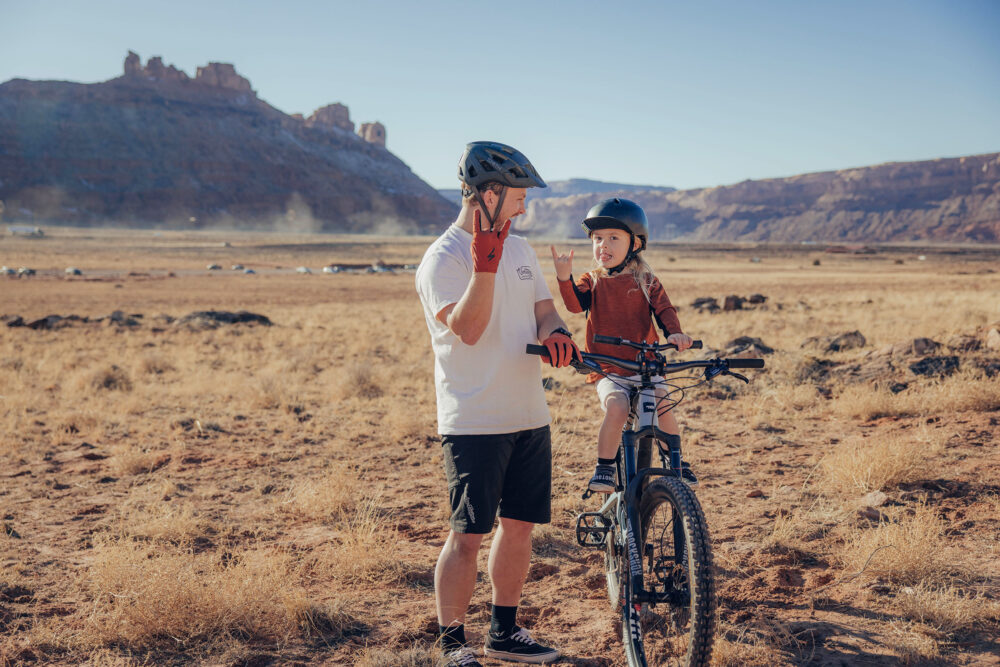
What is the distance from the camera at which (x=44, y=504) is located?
5.87 meters

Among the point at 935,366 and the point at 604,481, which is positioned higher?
the point at 604,481

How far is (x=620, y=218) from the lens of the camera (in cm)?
364

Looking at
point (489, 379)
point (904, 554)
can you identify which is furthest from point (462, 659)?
point (904, 554)

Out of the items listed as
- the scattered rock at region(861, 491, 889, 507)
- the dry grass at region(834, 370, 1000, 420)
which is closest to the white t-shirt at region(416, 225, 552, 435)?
the scattered rock at region(861, 491, 889, 507)

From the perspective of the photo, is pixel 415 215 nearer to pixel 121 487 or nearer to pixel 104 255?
pixel 104 255

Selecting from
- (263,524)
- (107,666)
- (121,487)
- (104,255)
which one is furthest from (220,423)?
(104,255)

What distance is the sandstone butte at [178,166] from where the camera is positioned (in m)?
123

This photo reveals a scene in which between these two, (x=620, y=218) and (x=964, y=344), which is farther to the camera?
(x=964, y=344)

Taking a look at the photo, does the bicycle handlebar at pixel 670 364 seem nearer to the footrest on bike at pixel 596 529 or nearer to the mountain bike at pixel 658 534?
the mountain bike at pixel 658 534

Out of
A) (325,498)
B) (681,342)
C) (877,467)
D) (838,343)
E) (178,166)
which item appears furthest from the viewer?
(178,166)

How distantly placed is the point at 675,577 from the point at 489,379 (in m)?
1.08

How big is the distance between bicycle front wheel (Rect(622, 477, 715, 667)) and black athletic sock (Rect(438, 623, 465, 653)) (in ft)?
2.26

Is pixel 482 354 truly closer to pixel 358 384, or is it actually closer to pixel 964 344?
pixel 358 384

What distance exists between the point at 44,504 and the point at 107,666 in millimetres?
3251
